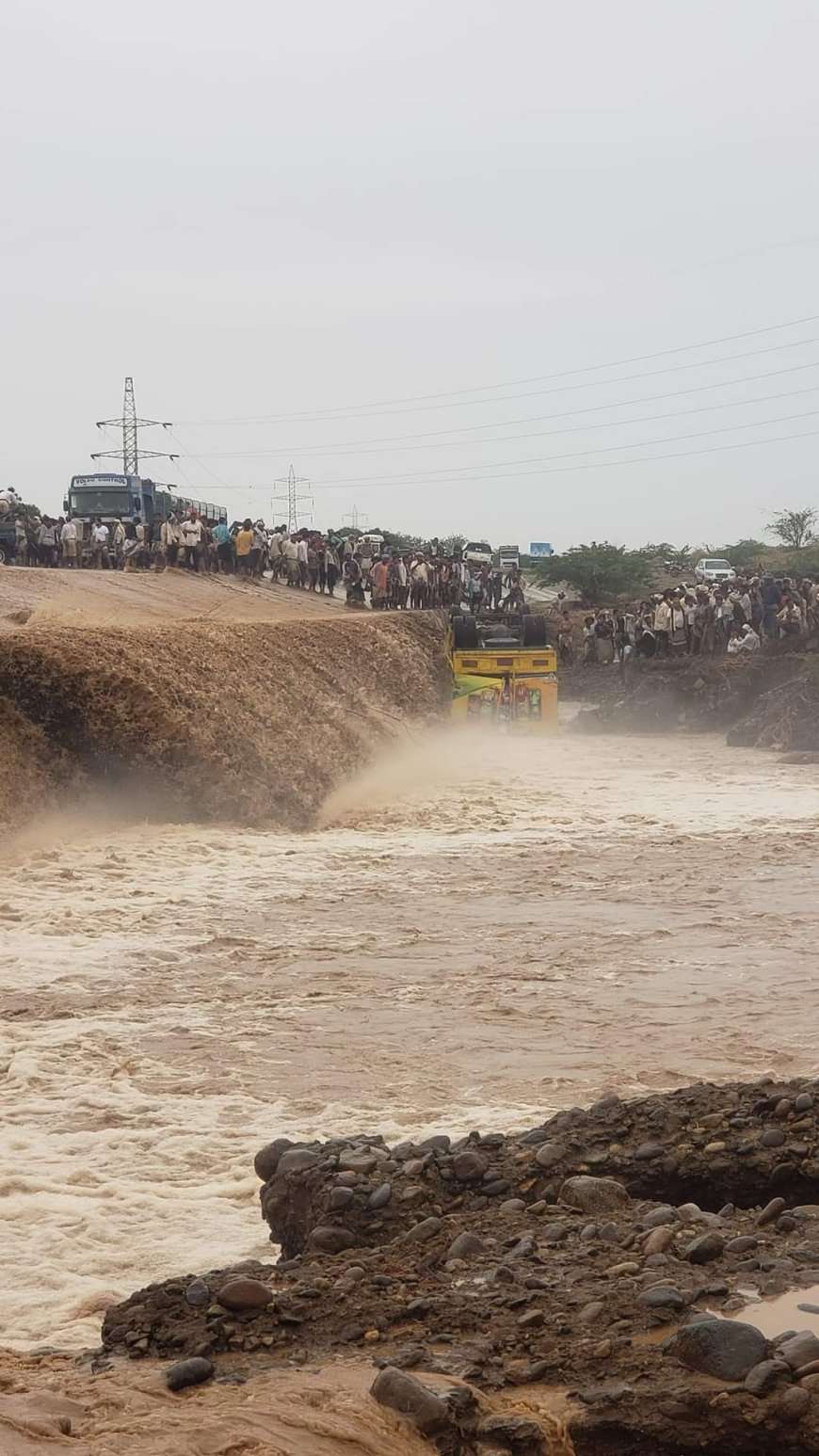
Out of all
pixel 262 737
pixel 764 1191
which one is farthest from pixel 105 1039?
pixel 262 737

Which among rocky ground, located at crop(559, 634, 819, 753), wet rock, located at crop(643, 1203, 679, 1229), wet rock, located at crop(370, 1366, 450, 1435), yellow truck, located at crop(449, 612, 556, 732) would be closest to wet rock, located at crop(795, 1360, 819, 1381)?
wet rock, located at crop(370, 1366, 450, 1435)

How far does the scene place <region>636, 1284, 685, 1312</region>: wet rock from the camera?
347 cm

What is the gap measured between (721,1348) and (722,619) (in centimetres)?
2776

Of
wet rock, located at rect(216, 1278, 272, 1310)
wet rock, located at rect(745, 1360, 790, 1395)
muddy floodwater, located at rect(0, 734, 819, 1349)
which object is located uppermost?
wet rock, located at rect(745, 1360, 790, 1395)

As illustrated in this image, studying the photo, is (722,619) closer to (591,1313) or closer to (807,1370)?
(591,1313)

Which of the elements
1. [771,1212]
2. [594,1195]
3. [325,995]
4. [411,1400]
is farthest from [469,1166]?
[325,995]

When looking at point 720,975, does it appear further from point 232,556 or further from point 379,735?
point 232,556

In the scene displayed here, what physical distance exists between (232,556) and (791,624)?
35.1ft

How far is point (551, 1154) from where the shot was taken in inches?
189

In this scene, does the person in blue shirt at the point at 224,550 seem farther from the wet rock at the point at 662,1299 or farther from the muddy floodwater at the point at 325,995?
the wet rock at the point at 662,1299

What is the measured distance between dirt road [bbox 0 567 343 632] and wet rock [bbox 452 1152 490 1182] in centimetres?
1185

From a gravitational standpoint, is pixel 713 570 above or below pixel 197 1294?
above

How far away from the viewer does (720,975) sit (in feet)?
30.7

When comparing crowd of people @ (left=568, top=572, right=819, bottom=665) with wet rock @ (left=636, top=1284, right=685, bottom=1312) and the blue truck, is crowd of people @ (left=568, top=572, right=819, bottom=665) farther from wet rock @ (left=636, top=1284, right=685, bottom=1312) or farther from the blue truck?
wet rock @ (left=636, top=1284, right=685, bottom=1312)
